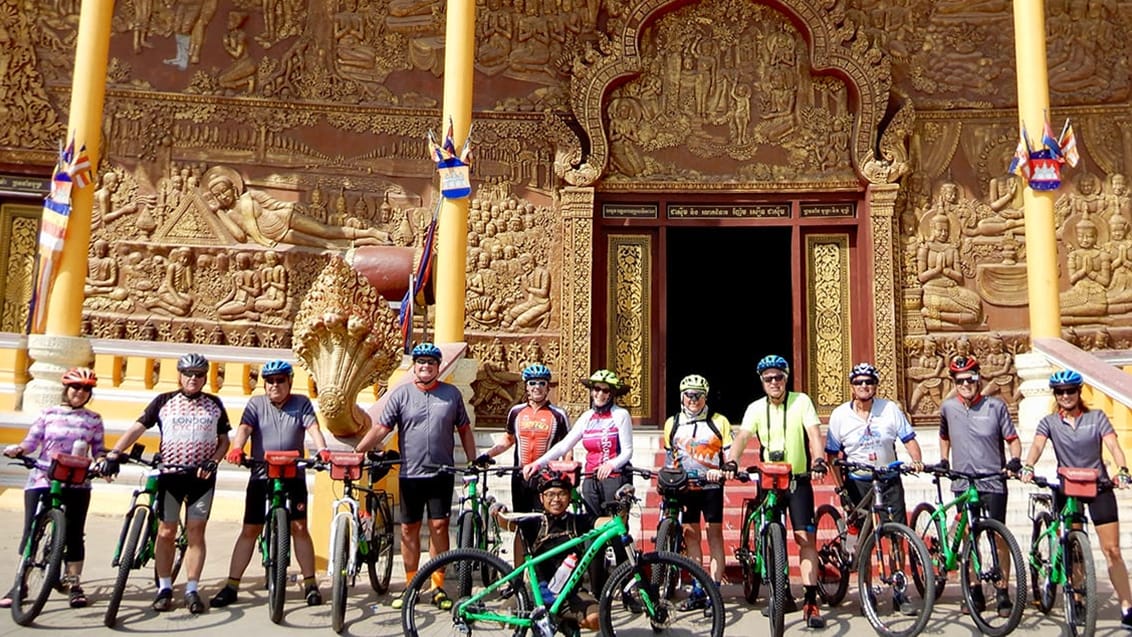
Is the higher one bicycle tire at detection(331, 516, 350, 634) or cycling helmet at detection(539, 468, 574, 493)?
cycling helmet at detection(539, 468, 574, 493)

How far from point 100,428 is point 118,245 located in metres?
7.46

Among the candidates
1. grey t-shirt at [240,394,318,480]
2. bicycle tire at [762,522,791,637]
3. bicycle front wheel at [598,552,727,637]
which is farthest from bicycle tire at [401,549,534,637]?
grey t-shirt at [240,394,318,480]

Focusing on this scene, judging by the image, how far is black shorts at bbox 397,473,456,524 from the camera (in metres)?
5.77

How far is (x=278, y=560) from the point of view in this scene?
5.25 metres

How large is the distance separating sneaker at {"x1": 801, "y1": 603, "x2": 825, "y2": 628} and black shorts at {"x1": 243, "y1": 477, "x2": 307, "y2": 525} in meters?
3.20

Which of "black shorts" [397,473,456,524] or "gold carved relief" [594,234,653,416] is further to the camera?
"gold carved relief" [594,234,653,416]

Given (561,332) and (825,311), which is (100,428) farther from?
(825,311)

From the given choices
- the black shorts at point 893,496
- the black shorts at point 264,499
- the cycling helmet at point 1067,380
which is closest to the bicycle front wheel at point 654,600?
the black shorts at point 893,496

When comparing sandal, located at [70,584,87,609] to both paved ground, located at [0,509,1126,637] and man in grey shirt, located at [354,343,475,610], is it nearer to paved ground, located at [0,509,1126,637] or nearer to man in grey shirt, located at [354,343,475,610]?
paved ground, located at [0,509,1126,637]

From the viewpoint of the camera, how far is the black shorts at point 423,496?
577cm

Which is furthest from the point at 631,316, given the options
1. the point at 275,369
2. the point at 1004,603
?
the point at 1004,603

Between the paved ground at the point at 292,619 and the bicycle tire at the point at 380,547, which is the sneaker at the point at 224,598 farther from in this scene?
the bicycle tire at the point at 380,547

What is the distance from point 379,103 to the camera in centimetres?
1314

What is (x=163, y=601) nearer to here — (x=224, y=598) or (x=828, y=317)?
(x=224, y=598)
